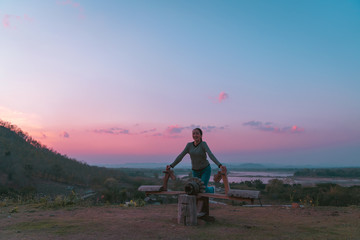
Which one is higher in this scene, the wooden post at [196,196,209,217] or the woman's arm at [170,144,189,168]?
the woman's arm at [170,144,189,168]

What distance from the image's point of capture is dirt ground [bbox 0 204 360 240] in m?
5.53

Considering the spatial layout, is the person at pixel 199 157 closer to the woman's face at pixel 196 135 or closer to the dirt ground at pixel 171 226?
the woman's face at pixel 196 135

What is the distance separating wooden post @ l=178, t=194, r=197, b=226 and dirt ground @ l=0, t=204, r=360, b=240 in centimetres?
17

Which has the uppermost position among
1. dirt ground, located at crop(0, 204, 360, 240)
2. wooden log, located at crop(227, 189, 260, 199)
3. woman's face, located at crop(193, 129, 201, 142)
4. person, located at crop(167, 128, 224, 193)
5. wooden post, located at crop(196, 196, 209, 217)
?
woman's face, located at crop(193, 129, 201, 142)

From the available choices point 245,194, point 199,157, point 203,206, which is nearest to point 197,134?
point 199,157

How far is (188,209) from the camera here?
6.28 meters

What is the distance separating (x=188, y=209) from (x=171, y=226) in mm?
532

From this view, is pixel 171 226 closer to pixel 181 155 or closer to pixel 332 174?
pixel 181 155

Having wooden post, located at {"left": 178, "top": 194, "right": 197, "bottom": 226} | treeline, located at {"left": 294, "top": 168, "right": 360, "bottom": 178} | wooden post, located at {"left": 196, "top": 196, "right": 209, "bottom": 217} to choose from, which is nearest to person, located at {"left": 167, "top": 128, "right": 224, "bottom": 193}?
wooden post, located at {"left": 196, "top": 196, "right": 209, "bottom": 217}

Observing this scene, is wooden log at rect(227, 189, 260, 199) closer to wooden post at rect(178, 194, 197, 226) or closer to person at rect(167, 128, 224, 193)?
wooden post at rect(178, 194, 197, 226)

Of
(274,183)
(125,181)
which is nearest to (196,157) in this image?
(274,183)

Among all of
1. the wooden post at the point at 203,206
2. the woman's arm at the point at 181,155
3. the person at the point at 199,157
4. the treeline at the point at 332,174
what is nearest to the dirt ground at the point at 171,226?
the wooden post at the point at 203,206

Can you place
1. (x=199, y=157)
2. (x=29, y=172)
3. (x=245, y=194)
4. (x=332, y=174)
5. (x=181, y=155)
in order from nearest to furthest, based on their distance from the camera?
(x=245, y=194)
(x=199, y=157)
(x=181, y=155)
(x=29, y=172)
(x=332, y=174)

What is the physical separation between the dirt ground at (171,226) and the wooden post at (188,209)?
0.56 feet
